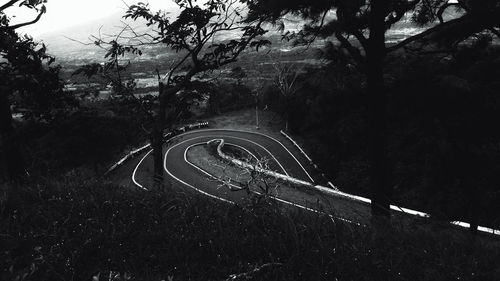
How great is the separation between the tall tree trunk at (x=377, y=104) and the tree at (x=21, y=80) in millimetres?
9106

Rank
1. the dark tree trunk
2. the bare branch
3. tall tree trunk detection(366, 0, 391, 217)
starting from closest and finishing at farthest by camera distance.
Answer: the bare branch, tall tree trunk detection(366, 0, 391, 217), the dark tree trunk

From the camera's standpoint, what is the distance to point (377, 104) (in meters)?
9.74

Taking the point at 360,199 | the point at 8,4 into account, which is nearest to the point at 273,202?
the point at 8,4

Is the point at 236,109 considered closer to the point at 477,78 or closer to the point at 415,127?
the point at 415,127

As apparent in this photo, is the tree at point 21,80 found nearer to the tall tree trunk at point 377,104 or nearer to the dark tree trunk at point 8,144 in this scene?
the dark tree trunk at point 8,144

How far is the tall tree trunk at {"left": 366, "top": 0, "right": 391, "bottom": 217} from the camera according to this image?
30.1 feet

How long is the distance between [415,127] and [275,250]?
2357cm

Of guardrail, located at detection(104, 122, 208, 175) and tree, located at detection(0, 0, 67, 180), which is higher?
tree, located at detection(0, 0, 67, 180)

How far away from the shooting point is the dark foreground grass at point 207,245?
10.4 ft

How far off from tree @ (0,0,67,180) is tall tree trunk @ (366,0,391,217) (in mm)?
9106

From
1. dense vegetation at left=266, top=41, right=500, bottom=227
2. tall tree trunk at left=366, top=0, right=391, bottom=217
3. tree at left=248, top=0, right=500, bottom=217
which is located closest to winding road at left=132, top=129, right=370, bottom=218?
dense vegetation at left=266, top=41, right=500, bottom=227

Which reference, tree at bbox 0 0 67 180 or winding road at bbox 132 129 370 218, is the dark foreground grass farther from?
winding road at bbox 132 129 370 218

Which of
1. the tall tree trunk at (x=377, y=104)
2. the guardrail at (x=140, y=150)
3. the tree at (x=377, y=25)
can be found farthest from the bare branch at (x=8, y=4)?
the guardrail at (x=140, y=150)

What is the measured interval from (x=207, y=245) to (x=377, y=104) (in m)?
7.63
